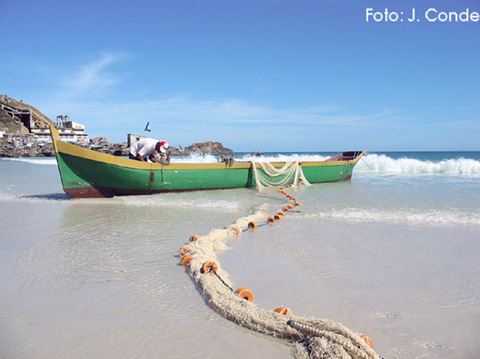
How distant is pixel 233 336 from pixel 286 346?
39 centimetres

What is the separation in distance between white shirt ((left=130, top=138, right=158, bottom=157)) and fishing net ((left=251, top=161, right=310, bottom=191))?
3.61 m

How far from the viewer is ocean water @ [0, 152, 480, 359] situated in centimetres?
250

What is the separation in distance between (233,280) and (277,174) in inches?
360

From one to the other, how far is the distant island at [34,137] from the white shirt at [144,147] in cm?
3784

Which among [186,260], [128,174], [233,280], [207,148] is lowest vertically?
[233,280]

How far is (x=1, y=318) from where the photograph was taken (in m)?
2.81

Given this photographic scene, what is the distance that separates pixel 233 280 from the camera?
3721 millimetres

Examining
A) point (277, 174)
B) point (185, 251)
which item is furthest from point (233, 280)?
point (277, 174)

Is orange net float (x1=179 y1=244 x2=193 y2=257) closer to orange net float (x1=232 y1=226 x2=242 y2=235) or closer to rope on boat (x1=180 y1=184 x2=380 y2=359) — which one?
rope on boat (x1=180 y1=184 x2=380 y2=359)

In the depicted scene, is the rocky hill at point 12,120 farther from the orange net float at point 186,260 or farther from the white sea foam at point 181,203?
the orange net float at point 186,260

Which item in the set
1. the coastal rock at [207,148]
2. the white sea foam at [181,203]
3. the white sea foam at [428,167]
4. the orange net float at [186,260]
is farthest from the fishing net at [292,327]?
the coastal rock at [207,148]

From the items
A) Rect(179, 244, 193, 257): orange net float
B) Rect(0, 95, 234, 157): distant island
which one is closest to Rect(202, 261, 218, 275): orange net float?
Rect(179, 244, 193, 257): orange net float

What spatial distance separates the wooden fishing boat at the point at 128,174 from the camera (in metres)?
9.45

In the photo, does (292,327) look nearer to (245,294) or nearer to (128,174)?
(245,294)
